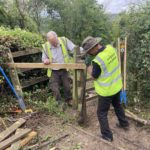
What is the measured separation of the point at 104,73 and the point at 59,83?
239 cm

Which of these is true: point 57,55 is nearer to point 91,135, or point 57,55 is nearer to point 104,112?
point 104,112

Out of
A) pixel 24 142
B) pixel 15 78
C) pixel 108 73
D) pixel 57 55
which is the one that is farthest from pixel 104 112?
pixel 15 78

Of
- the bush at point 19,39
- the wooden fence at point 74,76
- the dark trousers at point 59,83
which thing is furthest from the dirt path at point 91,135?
the bush at point 19,39

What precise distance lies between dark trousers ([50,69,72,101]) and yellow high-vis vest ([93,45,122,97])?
1.88 metres

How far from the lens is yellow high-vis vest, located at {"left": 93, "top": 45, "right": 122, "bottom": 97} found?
4.61m

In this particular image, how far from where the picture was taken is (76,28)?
20500 millimetres

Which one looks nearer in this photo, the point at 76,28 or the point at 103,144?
the point at 103,144

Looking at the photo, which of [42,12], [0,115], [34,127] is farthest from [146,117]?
[42,12]

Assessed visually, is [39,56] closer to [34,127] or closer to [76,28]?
[34,127]

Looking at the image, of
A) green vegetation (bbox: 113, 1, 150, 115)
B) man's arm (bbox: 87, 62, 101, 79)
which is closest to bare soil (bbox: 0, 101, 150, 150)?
green vegetation (bbox: 113, 1, 150, 115)

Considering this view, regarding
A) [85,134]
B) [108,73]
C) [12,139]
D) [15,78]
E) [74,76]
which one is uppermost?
[108,73]

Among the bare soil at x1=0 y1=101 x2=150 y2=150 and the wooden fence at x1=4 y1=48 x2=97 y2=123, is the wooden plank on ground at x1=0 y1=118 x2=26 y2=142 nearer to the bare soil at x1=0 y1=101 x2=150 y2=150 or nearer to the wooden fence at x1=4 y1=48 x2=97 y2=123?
the bare soil at x1=0 y1=101 x2=150 y2=150

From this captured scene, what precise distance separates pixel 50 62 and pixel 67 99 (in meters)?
1.28

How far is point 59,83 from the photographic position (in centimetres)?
691
